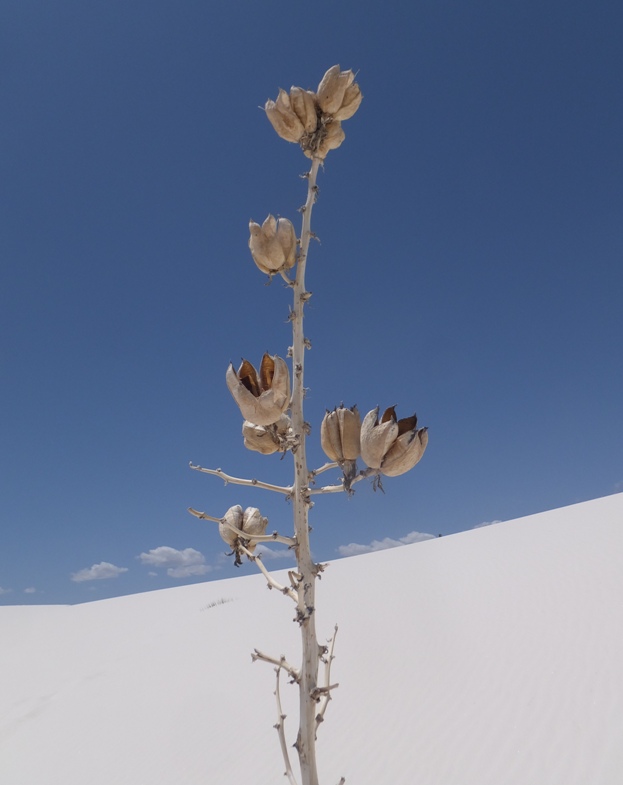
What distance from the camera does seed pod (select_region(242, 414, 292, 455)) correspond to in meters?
1.57

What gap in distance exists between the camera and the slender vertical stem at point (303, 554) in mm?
1504

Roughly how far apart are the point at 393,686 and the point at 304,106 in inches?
295

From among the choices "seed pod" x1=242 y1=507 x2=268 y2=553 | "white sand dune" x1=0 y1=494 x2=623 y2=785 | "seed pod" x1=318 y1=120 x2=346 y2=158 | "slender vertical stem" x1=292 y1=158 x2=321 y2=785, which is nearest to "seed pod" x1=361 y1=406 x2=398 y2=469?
"slender vertical stem" x1=292 y1=158 x2=321 y2=785

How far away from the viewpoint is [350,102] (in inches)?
68.6

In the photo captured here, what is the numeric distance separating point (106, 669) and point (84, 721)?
2.62m

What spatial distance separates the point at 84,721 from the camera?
8.05 metres

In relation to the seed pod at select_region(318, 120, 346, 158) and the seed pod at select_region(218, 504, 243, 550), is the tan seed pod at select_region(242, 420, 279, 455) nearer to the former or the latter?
the seed pod at select_region(218, 504, 243, 550)

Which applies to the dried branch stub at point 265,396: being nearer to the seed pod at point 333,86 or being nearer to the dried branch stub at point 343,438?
the dried branch stub at point 343,438

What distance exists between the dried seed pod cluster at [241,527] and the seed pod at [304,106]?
1341 mm

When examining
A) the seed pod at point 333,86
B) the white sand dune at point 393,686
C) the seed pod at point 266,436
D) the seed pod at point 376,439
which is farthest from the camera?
the white sand dune at point 393,686

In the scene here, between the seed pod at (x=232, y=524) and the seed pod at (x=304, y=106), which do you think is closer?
the seed pod at (x=304, y=106)

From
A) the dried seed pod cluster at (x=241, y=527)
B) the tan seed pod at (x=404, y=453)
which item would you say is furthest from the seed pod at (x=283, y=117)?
the dried seed pod cluster at (x=241, y=527)

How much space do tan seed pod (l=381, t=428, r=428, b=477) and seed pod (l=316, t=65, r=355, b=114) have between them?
112 cm

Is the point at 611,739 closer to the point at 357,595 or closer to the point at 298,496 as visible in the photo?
the point at 298,496
